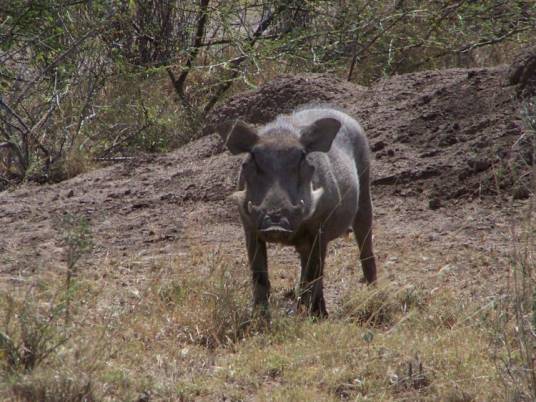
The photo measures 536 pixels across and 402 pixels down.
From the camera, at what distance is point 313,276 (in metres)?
5.82

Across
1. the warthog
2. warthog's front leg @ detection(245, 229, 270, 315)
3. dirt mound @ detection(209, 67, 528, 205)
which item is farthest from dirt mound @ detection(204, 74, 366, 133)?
warthog's front leg @ detection(245, 229, 270, 315)

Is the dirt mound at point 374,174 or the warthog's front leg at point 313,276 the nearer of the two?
the warthog's front leg at point 313,276

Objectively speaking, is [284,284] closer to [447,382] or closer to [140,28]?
[447,382]

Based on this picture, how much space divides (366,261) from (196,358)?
1.77 metres

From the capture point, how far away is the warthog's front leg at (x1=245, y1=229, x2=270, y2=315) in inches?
223

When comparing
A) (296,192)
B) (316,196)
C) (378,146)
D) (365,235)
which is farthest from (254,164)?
(378,146)

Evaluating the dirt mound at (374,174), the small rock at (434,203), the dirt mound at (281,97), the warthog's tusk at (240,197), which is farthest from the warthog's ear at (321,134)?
the dirt mound at (281,97)

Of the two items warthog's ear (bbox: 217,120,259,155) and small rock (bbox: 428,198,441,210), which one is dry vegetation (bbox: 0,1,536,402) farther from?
warthog's ear (bbox: 217,120,259,155)

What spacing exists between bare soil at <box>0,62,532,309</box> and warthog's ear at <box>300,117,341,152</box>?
37.7 inches

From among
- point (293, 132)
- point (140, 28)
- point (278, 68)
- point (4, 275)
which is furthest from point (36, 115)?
point (293, 132)

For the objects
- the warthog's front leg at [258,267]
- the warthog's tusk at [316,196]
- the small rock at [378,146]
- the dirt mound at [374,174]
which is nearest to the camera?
the warthog's tusk at [316,196]

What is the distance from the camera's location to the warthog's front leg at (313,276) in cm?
575

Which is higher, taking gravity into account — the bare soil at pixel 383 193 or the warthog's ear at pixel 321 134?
the warthog's ear at pixel 321 134

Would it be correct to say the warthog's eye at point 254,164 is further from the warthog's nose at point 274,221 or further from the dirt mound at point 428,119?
the dirt mound at point 428,119
